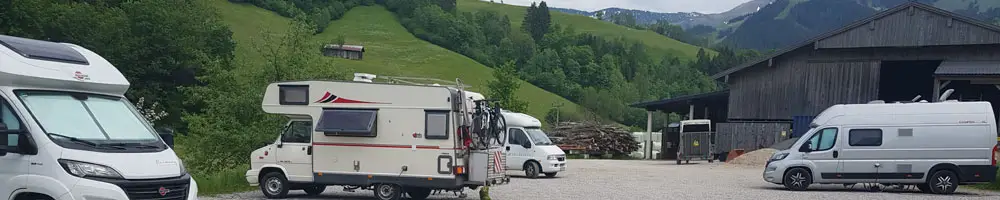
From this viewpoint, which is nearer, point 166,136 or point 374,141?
point 166,136

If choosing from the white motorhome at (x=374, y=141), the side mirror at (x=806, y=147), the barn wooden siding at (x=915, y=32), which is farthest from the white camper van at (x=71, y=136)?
the barn wooden siding at (x=915, y=32)

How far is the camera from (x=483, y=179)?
15484 millimetres

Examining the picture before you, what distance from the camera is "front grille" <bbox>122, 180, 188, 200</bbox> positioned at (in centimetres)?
851

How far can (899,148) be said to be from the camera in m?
19.5

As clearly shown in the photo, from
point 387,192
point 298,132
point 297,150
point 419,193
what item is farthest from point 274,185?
point 419,193

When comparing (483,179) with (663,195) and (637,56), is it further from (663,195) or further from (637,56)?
(637,56)

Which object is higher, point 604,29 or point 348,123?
point 604,29

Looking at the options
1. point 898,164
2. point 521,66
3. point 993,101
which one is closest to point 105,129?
point 898,164

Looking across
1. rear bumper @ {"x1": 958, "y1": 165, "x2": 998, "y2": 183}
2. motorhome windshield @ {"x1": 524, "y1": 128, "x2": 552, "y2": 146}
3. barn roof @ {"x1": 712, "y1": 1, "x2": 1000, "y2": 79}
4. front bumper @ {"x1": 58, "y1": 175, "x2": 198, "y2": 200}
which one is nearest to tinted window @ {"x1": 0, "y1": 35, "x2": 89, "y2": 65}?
front bumper @ {"x1": 58, "y1": 175, "x2": 198, "y2": 200}

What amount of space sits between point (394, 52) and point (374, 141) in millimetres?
96098

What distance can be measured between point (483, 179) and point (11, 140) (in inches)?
335

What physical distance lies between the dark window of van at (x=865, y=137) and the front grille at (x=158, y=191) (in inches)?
609

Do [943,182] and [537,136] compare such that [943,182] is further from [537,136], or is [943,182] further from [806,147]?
[537,136]

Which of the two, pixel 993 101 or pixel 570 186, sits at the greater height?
pixel 993 101
